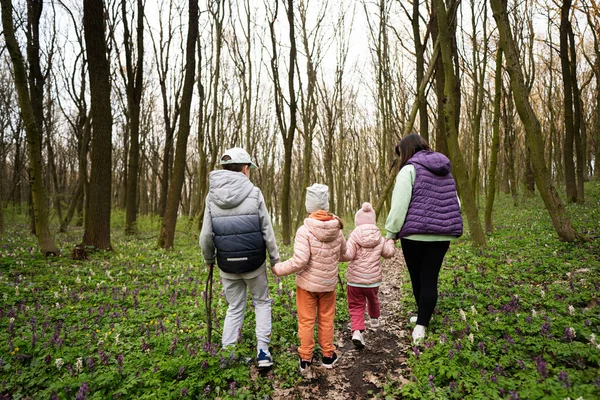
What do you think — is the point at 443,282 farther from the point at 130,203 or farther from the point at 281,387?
the point at 130,203

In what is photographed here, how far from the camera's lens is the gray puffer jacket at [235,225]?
3.36 meters

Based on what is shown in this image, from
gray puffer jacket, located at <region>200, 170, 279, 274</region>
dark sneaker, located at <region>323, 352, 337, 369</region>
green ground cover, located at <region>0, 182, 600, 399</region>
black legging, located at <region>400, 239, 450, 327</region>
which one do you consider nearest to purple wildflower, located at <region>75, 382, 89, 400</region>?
green ground cover, located at <region>0, 182, 600, 399</region>

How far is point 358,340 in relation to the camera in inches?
155

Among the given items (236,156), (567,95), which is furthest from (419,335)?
(567,95)

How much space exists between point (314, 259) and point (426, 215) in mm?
1403

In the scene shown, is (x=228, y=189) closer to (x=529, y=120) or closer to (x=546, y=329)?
(x=546, y=329)

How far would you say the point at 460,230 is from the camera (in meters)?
3.67

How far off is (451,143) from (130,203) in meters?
13.4

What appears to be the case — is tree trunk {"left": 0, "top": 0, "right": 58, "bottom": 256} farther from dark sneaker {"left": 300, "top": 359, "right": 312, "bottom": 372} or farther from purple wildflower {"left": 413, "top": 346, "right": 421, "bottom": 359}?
purple wildflower {"left": 413, "top": 346, "right": 421, "bottom": 359}

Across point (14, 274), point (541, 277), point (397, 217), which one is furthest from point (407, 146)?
point (14, 274)

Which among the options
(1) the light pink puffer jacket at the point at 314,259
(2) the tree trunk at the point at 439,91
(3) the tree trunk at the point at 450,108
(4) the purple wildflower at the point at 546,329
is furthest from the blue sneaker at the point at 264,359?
(2) the tree trunk at the point at 439,91

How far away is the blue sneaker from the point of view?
3.34m

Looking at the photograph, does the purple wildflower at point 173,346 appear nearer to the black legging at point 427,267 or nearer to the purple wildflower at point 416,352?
the purple wildflower at point 416,352

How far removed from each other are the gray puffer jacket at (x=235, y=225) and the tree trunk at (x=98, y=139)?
681 centimetres
